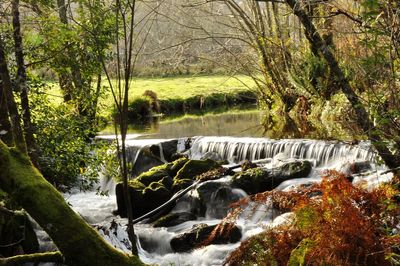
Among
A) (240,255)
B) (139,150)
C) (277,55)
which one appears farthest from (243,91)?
A: (240,255)

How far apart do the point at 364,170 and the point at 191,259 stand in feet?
A: 15.2

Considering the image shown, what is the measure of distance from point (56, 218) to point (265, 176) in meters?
7.04

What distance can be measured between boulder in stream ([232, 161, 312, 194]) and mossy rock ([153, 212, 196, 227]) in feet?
4.15

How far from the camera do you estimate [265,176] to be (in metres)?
10.5

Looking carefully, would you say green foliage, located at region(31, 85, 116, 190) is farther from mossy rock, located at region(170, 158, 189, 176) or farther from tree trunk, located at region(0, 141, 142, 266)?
mossy rock, located at region(170, 158, 189, 176)

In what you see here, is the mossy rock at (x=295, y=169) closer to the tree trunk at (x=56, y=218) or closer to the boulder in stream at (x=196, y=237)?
the boulder in stream at (x=196, y=237)

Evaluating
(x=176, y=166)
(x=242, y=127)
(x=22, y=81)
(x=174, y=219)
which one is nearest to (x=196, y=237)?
(x=174, y=219)

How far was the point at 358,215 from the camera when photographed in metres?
4.45

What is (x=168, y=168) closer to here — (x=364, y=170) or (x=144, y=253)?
(x=144, y=253)

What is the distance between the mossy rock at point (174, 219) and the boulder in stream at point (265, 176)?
4.15ft

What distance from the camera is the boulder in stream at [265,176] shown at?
10367mm

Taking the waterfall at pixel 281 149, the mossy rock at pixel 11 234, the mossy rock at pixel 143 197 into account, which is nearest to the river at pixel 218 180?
the waterfall at pixel 281 149

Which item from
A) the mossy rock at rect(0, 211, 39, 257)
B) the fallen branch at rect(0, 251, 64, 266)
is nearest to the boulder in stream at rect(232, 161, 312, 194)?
the mossy rock at rect(0, 211, 39, 257)

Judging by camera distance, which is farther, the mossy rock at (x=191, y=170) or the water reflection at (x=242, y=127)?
the water reflection at (x=242, y=127)
